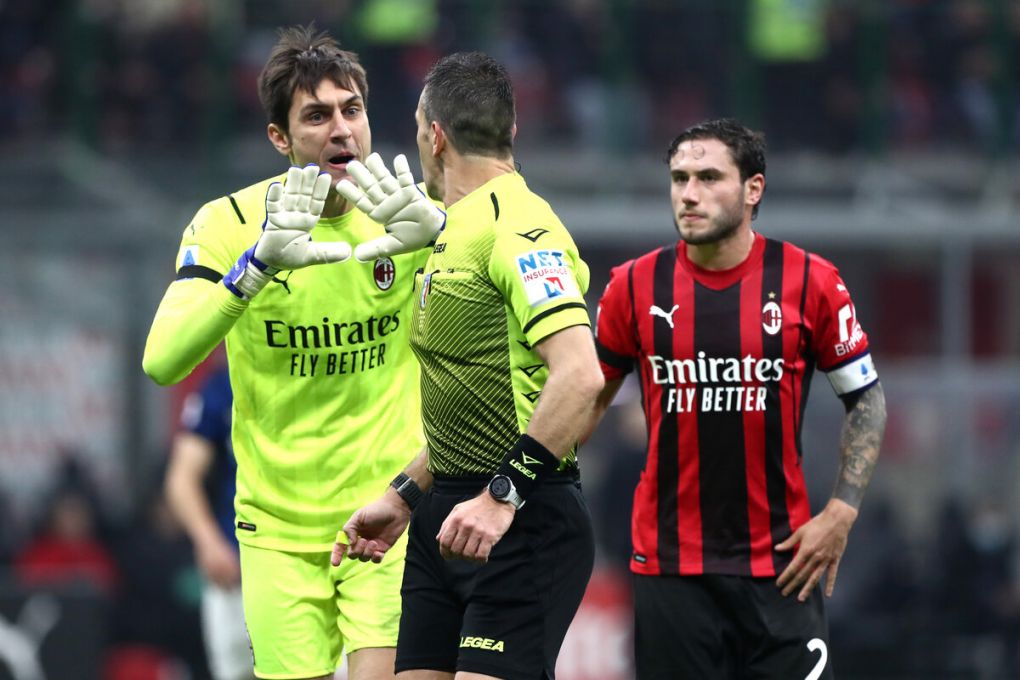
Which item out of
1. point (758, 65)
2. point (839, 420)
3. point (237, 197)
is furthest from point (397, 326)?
point (758, 65)

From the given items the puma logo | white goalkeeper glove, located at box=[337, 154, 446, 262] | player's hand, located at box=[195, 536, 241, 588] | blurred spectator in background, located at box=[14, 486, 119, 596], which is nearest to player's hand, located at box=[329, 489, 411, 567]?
white goalkeeper glove, located at box=[337, 154, 446, 262]

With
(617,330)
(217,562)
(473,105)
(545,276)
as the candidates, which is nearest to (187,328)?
(473,105)

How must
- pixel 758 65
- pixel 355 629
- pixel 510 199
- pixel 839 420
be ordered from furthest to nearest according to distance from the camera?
pixel 758 65, pixel 839 420, pixel 355 629, pixel 510 199

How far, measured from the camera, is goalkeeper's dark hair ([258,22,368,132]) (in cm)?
579

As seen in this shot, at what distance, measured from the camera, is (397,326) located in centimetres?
579

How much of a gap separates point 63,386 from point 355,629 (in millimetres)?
7969

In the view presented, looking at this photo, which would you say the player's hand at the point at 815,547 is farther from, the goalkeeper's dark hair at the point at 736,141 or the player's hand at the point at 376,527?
the player's hand at the point at 376,527

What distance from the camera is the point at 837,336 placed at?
5.88 metres

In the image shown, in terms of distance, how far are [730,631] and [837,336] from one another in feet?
3.51

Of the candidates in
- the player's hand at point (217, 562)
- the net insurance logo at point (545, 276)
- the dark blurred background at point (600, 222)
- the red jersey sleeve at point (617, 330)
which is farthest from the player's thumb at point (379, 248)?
the dark blurred background at point (600, 222)

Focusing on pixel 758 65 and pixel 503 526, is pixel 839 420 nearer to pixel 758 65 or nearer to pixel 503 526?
pixel 758 65

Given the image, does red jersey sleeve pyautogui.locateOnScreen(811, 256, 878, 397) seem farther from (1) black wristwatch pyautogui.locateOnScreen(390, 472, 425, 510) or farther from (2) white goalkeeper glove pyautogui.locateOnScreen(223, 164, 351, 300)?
(2) white goalkeeper glove pyautogui.locateOnScreen(223, 164, 351, 300)

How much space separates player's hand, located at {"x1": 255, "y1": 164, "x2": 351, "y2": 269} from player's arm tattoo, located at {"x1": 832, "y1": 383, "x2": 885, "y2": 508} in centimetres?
195

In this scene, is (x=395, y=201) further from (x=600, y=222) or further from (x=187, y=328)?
(x=600, y=222)
